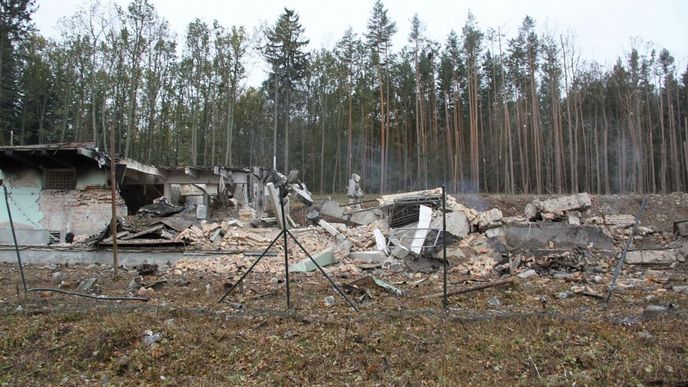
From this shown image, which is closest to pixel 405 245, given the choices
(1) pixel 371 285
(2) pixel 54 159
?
(1) pixel 371 285

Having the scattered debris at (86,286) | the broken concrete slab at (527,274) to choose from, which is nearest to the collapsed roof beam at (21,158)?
the scattered debris at (86,286)

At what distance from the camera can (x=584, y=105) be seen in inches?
1405

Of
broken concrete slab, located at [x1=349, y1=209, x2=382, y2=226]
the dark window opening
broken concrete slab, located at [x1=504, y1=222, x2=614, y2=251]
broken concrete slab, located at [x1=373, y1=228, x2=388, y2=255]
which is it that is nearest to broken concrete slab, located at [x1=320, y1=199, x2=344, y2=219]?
broken concrete slab, located at [x1=349, y1=209, x2=382, y2=226]

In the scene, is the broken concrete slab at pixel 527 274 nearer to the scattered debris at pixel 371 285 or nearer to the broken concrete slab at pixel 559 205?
the scattered debris at pixel 371 285

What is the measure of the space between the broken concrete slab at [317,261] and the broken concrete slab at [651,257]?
321 inches

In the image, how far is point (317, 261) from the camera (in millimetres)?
11477

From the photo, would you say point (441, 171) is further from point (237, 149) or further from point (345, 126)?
point (237, 149)

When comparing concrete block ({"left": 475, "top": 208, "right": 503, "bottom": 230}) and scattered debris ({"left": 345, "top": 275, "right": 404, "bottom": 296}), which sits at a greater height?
concrete block ({"left": 475, "top": 208, "right": 503, "bottom": 230})

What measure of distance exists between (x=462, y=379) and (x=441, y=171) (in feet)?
99.9

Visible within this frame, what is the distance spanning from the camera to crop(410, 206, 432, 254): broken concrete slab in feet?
39.9

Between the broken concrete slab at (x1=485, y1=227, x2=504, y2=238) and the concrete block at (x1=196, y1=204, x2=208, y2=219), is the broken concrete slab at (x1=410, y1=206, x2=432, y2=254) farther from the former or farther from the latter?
the concrete block at (x1=196, y1=204, x2=208, y2=219)

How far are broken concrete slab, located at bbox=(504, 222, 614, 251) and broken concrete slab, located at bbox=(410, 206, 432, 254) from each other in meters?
2.35

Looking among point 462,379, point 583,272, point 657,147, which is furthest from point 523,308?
point 657,147

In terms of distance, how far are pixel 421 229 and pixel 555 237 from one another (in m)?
3.99
